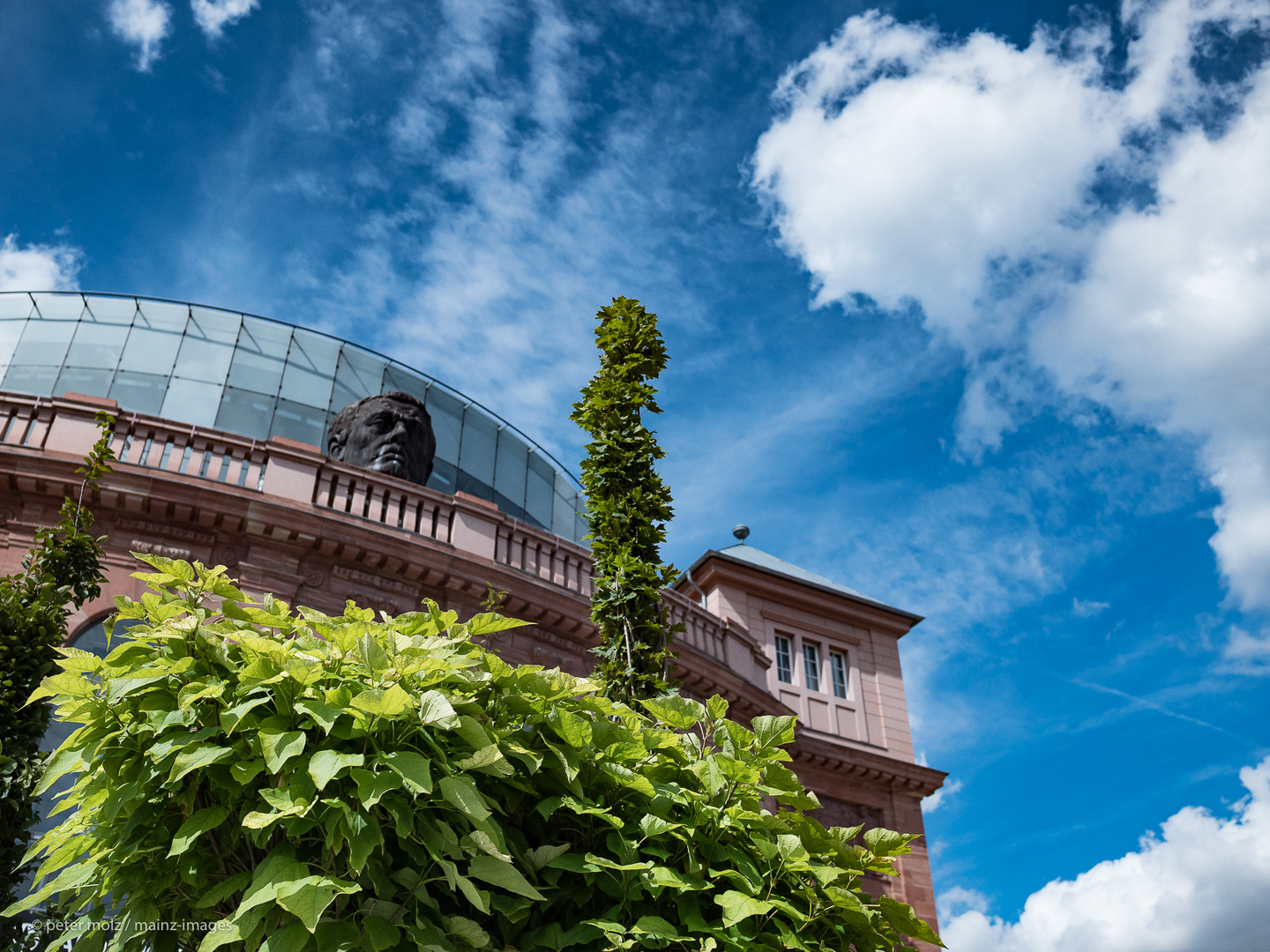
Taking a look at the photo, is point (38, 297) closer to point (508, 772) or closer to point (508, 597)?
point (508, 597)

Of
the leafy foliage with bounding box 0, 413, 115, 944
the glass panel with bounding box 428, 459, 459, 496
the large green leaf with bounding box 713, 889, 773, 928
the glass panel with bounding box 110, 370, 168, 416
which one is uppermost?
the glass panel with bounding box 110, 370, 168, 416

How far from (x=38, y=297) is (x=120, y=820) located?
36.7 metres

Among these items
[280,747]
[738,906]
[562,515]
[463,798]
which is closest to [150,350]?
[562,515]

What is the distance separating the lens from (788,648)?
77.9 ft

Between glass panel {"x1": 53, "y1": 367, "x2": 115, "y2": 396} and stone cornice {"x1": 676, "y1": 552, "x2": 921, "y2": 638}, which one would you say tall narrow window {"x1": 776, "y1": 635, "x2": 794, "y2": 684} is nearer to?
stone cornice {"x1": 676, "y1": 552, "x2": 921, "y2": 638}

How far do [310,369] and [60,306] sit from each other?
8959 millimetres

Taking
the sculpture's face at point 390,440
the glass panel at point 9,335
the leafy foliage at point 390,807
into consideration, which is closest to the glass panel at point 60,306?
the glass panel at point 9,335

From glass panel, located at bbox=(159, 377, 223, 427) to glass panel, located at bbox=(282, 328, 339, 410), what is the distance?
89.9 inches

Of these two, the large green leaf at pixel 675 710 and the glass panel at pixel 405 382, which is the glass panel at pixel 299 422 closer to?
the glass panel at pixel 405 382

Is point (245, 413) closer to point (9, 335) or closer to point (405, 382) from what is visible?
point (405, 382)

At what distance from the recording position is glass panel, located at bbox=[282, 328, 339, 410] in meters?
33.1

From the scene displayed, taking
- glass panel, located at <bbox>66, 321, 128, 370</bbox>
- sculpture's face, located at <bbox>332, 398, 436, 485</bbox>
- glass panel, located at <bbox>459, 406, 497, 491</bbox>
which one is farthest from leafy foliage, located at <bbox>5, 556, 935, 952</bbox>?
glass panel, located at <bbox>66, 321, 128, 370</bbox>

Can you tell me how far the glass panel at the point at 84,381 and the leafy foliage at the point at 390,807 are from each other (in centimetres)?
3134

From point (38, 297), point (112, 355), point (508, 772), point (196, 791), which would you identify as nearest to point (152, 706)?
point (196, 791)
